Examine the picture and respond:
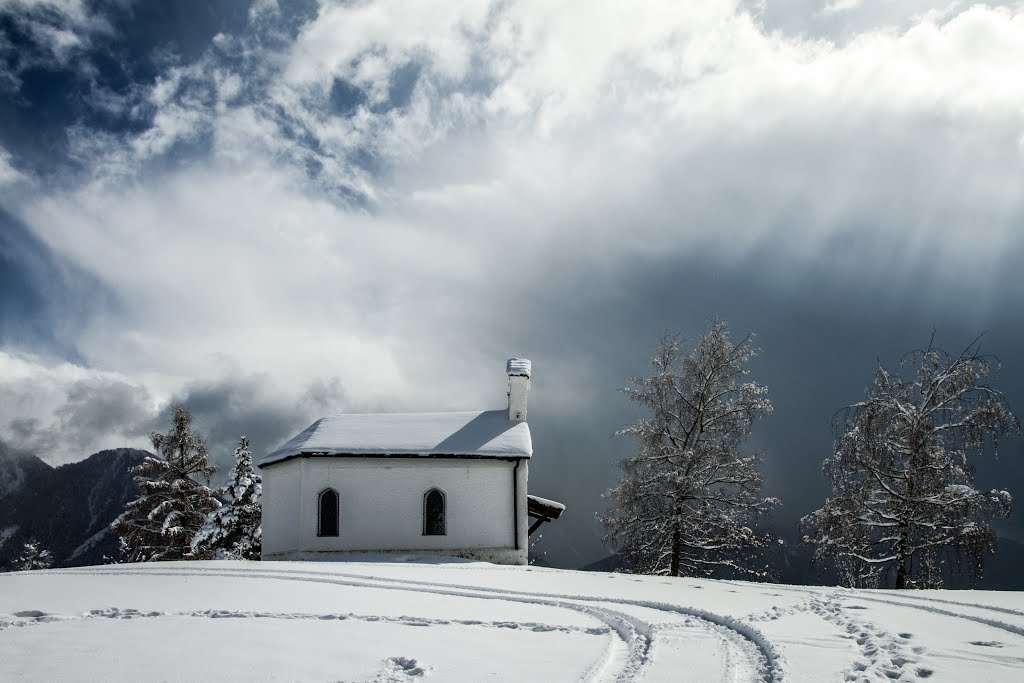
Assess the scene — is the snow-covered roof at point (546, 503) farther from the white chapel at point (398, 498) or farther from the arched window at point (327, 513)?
the arched window at point (327, 513)

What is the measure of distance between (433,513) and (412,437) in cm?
273

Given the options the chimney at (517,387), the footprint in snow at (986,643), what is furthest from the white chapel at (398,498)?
the footprint in snow at (986,643)

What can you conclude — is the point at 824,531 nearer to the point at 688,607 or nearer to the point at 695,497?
the point at 695,497

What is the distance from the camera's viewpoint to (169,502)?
1373 inches

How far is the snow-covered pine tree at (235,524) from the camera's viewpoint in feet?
105

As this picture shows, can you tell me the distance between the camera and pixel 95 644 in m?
8.10

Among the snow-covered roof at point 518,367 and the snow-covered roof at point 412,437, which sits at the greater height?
the snow-covered roof at point 518,367

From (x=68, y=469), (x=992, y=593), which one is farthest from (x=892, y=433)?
(x=68, y=469)

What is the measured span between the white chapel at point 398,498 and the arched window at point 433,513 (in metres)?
0.03

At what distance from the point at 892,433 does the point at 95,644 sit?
2045 centimetres

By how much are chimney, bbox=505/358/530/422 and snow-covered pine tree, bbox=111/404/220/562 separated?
54.8 feet

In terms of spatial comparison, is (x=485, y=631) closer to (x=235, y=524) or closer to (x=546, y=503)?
(x=546, y=503)

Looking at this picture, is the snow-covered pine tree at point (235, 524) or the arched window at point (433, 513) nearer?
the arched window at point (433, 513)

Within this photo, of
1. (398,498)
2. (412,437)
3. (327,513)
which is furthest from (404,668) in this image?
(412,437)
